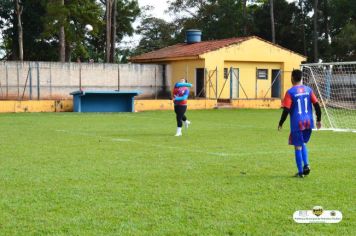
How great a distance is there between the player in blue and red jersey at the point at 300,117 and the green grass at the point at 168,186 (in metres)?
0.45

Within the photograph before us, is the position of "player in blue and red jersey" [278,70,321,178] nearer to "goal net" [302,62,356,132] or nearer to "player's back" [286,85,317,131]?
"player's back" [286,85,317,131]

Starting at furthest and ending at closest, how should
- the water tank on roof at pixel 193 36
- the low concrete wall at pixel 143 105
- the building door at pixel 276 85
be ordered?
the water tank on roof at pixel 193 36 → the building door at pixel 276 85 → the low concrete wall at pixel 143 105

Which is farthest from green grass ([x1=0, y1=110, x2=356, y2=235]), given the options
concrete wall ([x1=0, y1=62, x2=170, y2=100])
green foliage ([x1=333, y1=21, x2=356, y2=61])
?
green foliage ([x1=333, y1=21, x2=356, y2=61])

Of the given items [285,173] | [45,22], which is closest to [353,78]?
[45,22]

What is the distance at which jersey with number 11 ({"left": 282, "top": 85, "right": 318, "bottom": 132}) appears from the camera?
1031 centimetres

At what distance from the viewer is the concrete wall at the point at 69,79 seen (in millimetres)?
36562

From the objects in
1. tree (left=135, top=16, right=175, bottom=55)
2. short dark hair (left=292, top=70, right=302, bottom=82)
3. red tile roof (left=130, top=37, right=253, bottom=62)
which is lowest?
short dark hair (left=292, top=70, right=302, bottom=82)

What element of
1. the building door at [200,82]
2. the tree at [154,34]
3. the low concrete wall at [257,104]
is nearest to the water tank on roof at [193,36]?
the building door at [200,82]

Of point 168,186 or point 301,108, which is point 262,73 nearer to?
point 301,108

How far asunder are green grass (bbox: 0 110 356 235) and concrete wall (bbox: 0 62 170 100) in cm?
2049

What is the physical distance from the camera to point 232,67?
134 feet

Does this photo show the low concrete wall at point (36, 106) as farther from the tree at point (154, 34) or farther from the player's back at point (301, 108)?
the tree at point (154, 34)

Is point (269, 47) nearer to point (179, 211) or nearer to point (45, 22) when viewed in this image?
point (45, 22)

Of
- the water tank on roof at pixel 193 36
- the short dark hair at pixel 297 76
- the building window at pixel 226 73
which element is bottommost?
the short dark hair at pixel 297 76
